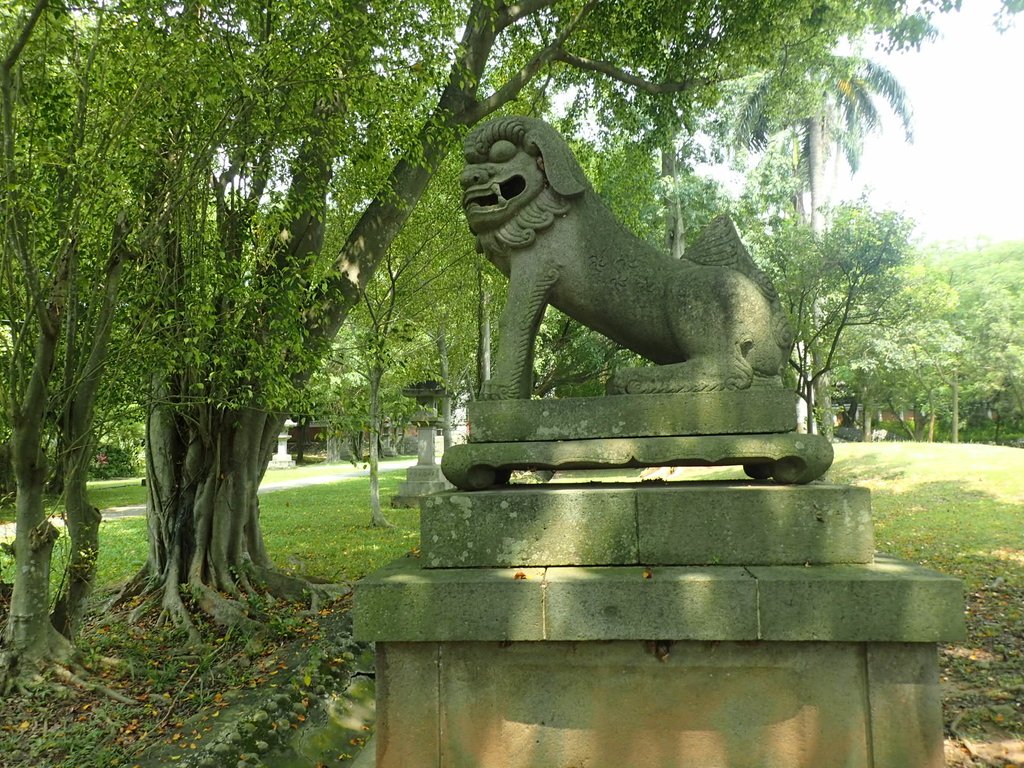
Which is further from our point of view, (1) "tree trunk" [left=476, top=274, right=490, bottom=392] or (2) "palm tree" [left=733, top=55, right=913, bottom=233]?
(2) "palm tree" [left=733, top=55, right=913, bottom=233]

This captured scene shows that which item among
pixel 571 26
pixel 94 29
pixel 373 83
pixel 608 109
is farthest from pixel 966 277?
pixel 94 29

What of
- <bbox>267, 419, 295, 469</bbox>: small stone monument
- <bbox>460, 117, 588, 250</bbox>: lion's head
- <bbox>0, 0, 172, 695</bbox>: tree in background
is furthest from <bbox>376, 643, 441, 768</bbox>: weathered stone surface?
<bbox>267, 419, 295, 469</bbox>: small stone monument

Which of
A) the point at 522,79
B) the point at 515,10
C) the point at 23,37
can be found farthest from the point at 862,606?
the point at 515,10

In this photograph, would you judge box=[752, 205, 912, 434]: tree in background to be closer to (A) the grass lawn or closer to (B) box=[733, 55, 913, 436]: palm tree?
(A) the grass lawn

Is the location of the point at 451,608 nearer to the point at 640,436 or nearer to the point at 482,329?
the point at 640,436

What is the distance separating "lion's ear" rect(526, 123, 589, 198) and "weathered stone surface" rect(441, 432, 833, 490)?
4.33 ft

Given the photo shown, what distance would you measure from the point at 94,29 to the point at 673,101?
23.5 ft

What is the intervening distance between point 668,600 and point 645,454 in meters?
0.67

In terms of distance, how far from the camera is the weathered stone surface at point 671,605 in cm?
262

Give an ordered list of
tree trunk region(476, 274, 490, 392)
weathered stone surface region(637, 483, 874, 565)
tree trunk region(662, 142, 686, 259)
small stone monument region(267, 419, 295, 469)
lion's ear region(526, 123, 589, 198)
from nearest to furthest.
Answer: weathered stone surface region(637, 483, 874, 565)
lion's ear region(526, 123, 589, 198)
tree trunk region(476, 274, 490, 392)
tree trunk region(662, 142, 686, 259)
small stone monument region(267, 419, 295, 469)

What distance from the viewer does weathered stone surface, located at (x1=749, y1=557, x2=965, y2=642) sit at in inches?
103

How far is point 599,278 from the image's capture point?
3.41 meters

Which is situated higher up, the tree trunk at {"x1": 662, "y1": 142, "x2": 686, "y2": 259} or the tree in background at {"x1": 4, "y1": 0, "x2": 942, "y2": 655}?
the tree trunk at {"x1": 662, "y1": 142, "x2": 686, "y2": 259}

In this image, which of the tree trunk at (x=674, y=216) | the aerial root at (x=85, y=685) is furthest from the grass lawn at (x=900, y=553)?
the tree trunk at (x=674, y=216)
